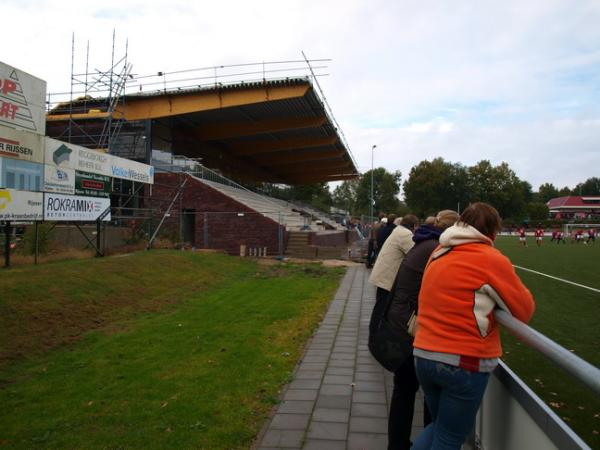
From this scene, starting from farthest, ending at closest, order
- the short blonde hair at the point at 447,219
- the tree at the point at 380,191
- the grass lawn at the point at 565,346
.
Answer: the tree at the point at 380,191 → the grass lawn at the point at 565,346 → the short blonde hair at the point at 447,219

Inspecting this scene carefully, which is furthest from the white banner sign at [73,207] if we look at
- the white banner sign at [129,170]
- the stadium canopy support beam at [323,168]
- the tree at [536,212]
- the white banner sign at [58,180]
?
the tree at [536,212]

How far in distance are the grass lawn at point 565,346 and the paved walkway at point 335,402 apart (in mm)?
1528

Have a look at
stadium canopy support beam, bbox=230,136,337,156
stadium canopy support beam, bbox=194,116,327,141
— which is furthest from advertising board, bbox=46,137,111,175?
stadium canopy support beam, bbox=230,136,337,156

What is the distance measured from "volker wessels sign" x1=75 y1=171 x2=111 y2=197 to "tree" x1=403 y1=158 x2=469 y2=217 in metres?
67.8

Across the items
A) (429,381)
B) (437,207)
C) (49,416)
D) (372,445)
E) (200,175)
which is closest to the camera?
(429,381)

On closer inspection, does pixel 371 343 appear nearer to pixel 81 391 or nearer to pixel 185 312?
pixel 81 391

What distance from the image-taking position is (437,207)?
77.4 metres

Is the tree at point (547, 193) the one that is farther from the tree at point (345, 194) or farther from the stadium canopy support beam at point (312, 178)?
the stadium canopy support beam at point (312, 178)

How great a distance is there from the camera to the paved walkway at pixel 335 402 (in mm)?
3727

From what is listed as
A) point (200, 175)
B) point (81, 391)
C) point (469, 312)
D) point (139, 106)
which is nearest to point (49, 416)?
point (81, 391)

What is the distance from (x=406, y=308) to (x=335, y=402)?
71.5 inches

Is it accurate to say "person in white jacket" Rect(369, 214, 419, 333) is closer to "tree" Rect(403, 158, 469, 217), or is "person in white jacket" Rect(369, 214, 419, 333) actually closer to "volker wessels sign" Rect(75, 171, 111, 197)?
"volker wessels sign" Rect(75, 171, 111, 197)

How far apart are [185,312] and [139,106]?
66.4 ft

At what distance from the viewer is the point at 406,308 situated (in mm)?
3172
